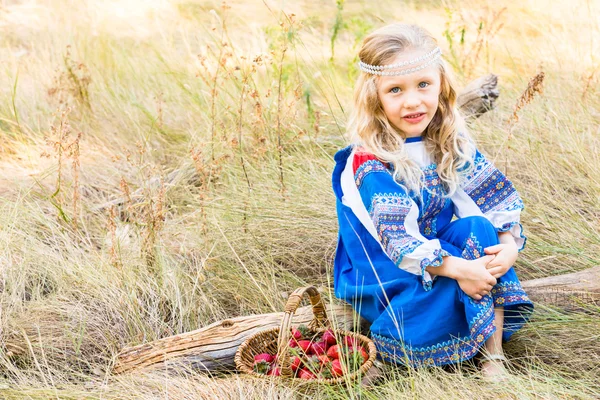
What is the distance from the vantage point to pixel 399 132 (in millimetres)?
2838

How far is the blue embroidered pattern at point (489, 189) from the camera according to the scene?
286cm

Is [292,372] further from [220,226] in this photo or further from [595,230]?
[595,230]

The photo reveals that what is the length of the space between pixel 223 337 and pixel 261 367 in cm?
25

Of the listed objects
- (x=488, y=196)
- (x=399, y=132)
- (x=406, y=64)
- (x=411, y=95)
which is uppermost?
(x=406, y=64)

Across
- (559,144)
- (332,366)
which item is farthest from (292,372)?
(559,144)

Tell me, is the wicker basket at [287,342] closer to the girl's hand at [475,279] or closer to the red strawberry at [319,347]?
the red strawberry at [319,347]

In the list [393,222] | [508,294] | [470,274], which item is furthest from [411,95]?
[508,294]

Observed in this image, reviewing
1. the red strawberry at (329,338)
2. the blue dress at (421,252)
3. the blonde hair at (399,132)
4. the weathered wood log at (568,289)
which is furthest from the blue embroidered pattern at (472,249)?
the red strawberry at (329,338)

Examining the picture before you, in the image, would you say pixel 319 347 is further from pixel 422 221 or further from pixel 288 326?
pixel 422 221

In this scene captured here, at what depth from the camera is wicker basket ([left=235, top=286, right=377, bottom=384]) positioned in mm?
2525

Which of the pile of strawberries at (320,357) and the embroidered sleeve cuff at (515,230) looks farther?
the embroidered sleeve cuff at (515,230)

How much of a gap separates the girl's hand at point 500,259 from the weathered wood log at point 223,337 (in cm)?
24

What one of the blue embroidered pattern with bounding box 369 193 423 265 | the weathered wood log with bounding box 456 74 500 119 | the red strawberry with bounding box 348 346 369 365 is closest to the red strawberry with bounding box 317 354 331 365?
the red strawberry with bounding box 348 346 369 365

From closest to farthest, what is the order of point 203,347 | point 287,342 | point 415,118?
point 287,342
point 415,118
point 203,347
